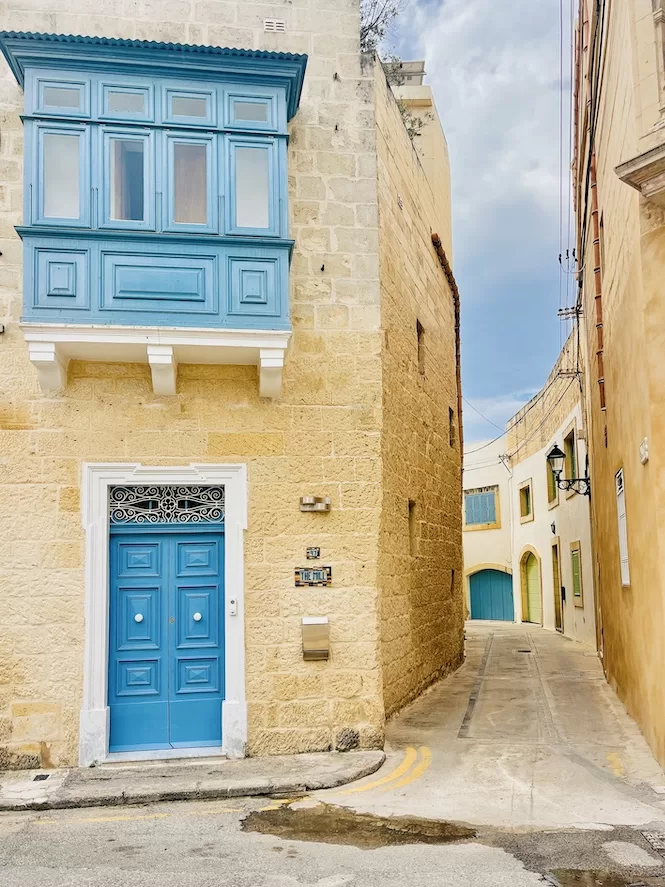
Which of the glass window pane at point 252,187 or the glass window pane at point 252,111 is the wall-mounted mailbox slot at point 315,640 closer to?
the glass window pane at point 252,187

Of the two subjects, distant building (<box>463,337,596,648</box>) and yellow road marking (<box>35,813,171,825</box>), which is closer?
yellow road marking (<box>35,813,171,825</box>)

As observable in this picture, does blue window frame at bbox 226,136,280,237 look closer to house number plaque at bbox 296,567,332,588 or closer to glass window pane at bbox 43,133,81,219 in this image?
glass window pane at bbox 43,133,81,219

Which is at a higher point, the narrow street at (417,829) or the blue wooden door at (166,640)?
the blue wooden door at (166,640)

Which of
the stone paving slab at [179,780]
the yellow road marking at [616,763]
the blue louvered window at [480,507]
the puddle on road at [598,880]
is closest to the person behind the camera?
the puddle on road at [598,880]

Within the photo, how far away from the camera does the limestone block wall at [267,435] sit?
288 inches

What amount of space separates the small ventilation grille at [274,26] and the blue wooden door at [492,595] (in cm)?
2381

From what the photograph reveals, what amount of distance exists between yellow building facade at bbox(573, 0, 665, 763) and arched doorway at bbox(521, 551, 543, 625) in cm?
1438

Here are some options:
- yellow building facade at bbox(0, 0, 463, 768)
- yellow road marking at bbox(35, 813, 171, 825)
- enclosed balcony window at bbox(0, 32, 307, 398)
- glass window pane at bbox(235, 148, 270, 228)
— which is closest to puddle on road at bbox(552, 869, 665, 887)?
yellow road marking at bbox(35, 813, 171, 825)

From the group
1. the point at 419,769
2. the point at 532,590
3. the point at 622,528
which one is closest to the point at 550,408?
the point at 532,590

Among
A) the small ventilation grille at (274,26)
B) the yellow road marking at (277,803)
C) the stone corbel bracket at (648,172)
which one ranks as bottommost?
the yellow road marking at (277,803)

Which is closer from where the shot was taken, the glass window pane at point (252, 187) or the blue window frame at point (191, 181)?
the blue window frame at point (191, 181)

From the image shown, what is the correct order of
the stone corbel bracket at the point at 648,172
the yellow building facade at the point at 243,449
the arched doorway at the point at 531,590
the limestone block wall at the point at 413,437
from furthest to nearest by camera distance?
the arched doorway at the point at 531,590
the limestone block wall at the point at 413,437
the yellow building facade at the point at 243,449
the stone corbel bracket at the point at 648,172

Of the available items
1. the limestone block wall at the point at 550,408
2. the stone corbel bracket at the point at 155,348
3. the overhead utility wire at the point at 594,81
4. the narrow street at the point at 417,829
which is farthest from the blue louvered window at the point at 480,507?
the stone corbel bracket at the point at 155,348

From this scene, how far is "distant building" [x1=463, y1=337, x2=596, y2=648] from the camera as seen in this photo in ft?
61.9
